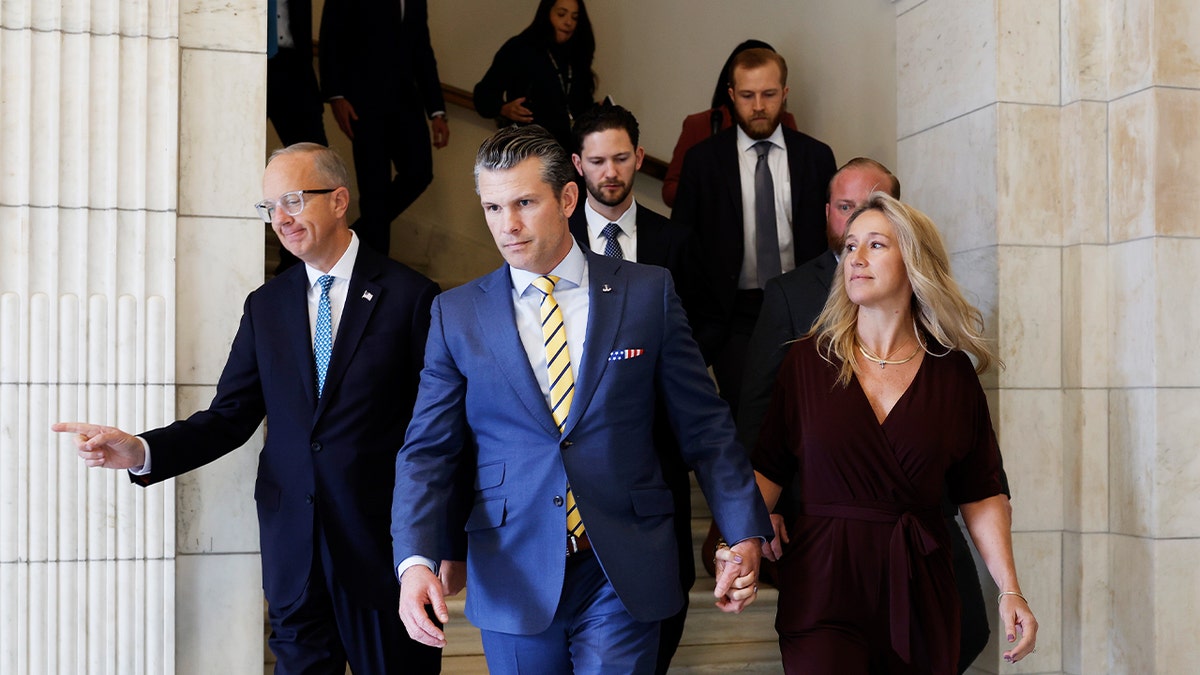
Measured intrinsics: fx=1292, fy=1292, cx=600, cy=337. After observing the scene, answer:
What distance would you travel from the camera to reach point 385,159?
21.2 feet

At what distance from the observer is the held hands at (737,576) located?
2916 millimetres

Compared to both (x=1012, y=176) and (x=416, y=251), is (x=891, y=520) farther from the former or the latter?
(x=416, y=251)

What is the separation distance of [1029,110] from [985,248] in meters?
0.54

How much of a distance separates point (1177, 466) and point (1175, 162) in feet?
3.52

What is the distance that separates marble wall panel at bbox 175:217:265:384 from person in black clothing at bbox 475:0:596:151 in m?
2.76

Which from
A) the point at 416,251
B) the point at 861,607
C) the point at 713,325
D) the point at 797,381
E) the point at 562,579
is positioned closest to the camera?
the point at 562,579

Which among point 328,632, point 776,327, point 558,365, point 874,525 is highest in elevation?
point 776,327

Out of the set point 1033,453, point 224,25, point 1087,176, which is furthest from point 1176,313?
point 224,25

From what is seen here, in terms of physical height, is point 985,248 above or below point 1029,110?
below

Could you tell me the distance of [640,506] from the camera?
2988mm

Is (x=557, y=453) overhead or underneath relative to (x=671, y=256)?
underneath

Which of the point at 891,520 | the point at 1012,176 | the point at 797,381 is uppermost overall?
the point at 1012,176

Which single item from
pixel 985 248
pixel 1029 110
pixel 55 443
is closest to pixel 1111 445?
pixel 985 248

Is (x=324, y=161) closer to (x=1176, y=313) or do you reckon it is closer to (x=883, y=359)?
(x=883, y=359)
